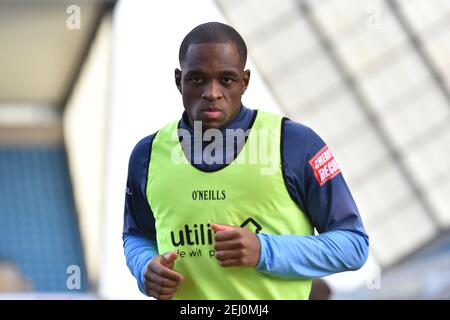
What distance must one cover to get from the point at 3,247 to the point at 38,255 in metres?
0.55

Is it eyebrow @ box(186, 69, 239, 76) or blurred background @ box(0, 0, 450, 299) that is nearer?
eyebrow @ box(186, 69, 239, 76)

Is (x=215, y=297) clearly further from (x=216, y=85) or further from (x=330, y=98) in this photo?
(x=330, y=98)

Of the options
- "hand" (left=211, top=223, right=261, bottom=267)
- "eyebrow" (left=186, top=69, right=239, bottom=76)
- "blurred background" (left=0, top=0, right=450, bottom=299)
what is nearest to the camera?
"hand" (left=211, top=223, right=261, bottom=267)

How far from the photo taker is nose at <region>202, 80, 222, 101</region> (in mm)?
1685

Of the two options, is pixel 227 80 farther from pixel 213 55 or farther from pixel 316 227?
pixel 316 227

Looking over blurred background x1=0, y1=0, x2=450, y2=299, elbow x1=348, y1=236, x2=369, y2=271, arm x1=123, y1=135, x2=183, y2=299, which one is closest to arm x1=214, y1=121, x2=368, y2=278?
elbow x1=348, y1=236, x2=369, y2=271

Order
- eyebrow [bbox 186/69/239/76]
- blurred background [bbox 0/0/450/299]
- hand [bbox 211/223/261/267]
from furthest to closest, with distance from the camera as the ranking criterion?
blurred background [bbox 0/0/450/299] → eyebrow [bbox 186/69/239/76] → hand [bbox 211/223/261/267]

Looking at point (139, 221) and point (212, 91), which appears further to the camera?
point (139, 221)

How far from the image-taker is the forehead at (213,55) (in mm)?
1693

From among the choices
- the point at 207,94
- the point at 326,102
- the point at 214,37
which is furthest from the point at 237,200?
the point at 326,102

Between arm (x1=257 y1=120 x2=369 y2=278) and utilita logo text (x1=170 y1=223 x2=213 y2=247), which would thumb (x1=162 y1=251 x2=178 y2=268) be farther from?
arm (x1=257 y1=120 x2=369 y2=278)

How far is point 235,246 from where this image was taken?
63.4 inches

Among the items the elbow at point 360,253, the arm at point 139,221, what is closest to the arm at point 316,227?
the elbow at point 360,253

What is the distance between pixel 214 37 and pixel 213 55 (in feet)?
0.12
